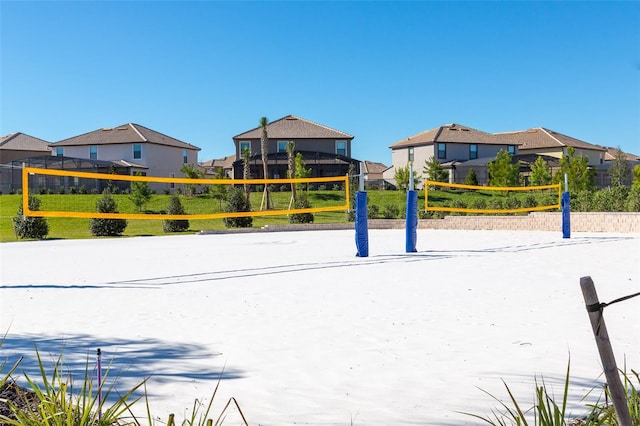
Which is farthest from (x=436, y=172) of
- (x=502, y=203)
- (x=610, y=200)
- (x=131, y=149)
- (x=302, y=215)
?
(x=131, y=149)

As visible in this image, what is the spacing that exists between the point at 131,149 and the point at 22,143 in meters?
15.3

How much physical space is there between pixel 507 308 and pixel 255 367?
10.3 feet

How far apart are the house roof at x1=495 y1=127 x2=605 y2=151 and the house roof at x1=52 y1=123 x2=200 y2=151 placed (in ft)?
105

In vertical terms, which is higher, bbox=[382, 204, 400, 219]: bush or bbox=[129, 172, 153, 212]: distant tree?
bbox=[129, 172, 153, 212]: distant tree

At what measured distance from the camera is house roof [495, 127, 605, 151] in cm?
5822

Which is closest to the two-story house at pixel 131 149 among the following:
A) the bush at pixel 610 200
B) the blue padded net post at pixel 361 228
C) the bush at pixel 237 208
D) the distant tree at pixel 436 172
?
the distant tree at pixel 436 172

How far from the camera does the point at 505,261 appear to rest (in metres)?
10.8

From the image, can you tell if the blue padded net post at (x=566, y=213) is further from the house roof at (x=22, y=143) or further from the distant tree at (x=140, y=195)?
the house roof at (x=22, y=143)

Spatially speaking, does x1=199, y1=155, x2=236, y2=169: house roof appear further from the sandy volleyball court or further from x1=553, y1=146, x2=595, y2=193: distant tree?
the sandy volleyball court

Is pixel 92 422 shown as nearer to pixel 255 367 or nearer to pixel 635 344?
pixel 255 367

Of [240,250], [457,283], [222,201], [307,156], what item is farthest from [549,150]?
[457,283]

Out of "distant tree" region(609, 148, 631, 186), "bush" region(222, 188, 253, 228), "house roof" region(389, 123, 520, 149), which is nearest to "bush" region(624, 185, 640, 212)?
"bush" region(222, 188, 253, 228)

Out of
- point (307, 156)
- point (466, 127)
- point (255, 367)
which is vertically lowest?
point (255, 367)

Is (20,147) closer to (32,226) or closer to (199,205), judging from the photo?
(199,205)
